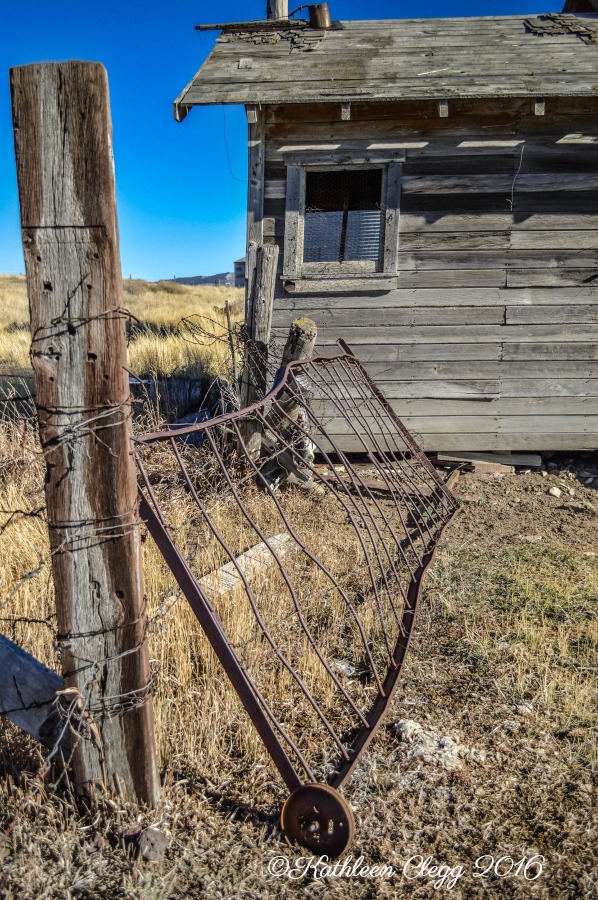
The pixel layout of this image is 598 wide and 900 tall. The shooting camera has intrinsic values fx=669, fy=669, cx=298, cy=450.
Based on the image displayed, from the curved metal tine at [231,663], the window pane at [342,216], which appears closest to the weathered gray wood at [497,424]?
the window pane at [342,216]

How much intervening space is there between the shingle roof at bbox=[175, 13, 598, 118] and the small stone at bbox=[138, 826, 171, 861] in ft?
18.7

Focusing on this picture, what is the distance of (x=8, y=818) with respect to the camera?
7.03 feet

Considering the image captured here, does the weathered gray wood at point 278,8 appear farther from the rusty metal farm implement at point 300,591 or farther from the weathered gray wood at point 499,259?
the rusty metal farm implement at point 300,591

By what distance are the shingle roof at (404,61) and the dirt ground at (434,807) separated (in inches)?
186

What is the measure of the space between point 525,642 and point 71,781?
230 cm

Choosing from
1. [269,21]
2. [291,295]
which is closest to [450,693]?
[291,295]

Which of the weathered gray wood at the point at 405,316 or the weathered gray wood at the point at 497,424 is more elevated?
the weathered gray wood at the point at 405,316

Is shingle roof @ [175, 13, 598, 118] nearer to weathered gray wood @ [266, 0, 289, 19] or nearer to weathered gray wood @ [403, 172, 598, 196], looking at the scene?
weathered gray wood @ [403, 172, 598, 196]

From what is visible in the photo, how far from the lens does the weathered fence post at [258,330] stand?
542 centimetres

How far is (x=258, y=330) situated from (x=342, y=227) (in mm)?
1716

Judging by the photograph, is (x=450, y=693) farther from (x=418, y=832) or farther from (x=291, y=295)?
(x=291, y=295)

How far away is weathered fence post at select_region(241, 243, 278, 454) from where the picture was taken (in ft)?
17.8

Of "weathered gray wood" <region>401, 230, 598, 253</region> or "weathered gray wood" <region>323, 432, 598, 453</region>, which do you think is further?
"weathered gray wood" <region>323, 432, 598, 453</region>

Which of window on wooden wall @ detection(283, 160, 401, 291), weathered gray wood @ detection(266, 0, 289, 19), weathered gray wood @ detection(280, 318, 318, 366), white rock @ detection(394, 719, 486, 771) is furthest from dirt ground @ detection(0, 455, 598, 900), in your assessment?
weathered gray wood @ detection(266, 0, 289, 19)
